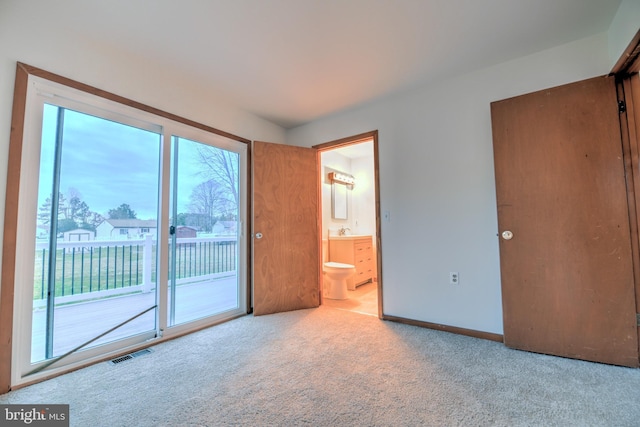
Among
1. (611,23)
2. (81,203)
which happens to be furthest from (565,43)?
(81,203)

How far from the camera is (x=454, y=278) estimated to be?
2.50 m

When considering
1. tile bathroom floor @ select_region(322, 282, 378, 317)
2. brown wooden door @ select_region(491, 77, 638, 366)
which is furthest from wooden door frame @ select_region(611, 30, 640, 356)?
tile bathroom floor @ select_region(322, 282, 378, 317)

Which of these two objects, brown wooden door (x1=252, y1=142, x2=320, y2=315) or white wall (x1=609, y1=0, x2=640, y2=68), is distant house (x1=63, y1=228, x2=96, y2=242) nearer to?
brown wooden door (x1=252, y1=142, x2=320, y2=315)

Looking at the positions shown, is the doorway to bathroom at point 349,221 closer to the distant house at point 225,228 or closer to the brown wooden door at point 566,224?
the distant house at point 225,228

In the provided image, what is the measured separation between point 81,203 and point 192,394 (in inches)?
62.8

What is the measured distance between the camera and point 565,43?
210cm

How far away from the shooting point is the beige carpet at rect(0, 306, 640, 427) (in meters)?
1.34

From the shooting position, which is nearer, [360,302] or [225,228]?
[225,228]

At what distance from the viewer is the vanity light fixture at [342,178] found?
4.68m

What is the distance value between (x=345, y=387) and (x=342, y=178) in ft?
12.2

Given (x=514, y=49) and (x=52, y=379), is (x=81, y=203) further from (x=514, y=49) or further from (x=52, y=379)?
(x=514, y=49)

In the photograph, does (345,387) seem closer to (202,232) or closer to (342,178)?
(202,232)

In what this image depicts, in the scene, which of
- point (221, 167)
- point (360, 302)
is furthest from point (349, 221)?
point (221, 167)

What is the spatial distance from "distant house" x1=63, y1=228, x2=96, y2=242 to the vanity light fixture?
132 inches
